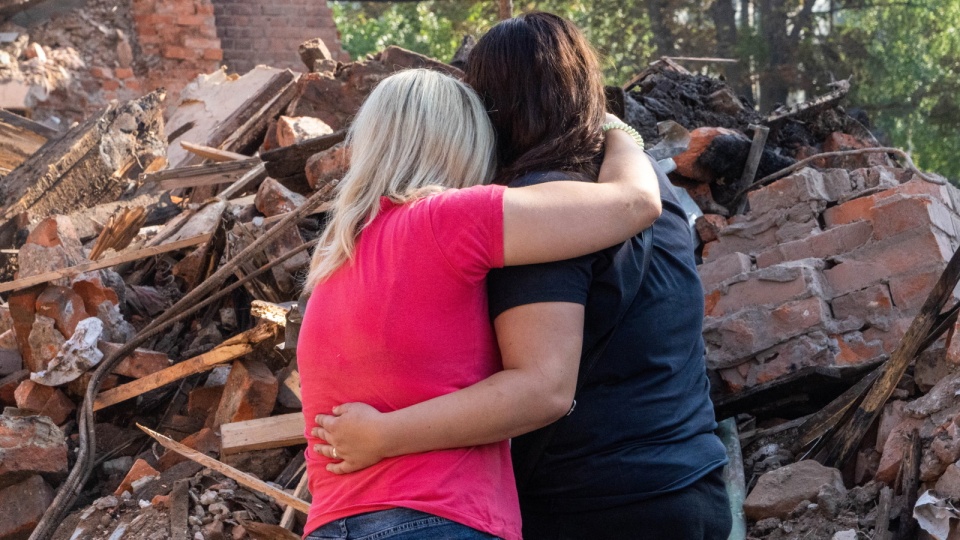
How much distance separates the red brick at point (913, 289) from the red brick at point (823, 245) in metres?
0.28

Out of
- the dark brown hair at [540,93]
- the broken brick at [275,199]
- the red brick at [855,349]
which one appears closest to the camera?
the dark brown hair at [540,93]

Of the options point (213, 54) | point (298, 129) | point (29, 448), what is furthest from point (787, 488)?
point (213, 54)

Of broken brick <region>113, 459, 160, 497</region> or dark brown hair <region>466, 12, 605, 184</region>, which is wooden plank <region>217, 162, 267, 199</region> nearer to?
broken brick <region>113, 459, 160, 497</region>

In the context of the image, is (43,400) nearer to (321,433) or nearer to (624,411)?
(321,433)

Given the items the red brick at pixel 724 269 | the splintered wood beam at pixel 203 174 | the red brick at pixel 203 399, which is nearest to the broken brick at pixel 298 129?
the splintered wood beam at pixel 203 174

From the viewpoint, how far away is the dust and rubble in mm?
2705

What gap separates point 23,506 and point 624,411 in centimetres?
281

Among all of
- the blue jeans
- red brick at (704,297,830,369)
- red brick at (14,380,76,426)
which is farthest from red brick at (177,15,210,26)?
the blue jeans

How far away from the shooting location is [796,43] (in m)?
13.4

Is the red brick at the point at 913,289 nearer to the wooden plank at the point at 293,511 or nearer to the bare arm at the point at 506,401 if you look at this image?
the bare arm at the point at 506,401

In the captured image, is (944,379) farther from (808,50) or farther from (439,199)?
(808,50)

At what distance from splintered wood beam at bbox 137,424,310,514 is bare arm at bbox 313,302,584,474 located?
1.43m

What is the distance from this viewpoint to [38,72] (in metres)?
10.0

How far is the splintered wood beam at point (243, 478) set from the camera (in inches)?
121
